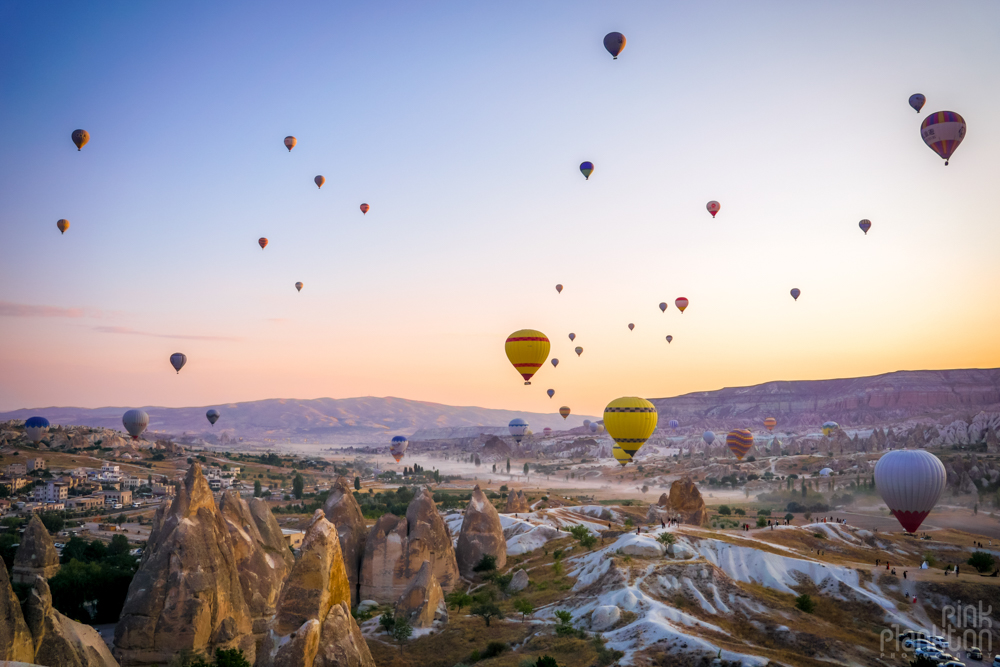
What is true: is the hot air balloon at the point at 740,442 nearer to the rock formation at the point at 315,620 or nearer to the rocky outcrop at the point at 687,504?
the rocky outcrop at the point at 687,504

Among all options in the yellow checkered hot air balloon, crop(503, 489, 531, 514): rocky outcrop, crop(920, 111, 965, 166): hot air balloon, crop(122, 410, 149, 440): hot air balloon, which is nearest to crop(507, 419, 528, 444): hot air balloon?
crop(503, 489, 531, 514): rocky outcrop

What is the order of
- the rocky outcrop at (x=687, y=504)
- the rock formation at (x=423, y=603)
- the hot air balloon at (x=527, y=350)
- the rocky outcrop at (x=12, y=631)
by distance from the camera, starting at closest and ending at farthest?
the rocky outcrop at (x=12, y=631)
the rock formation at (x=423, y=603)
the hot air balloon at (x=527, y=350)
the rocky outcrop at (x=687, y=504)

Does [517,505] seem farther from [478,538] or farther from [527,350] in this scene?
[478,538]

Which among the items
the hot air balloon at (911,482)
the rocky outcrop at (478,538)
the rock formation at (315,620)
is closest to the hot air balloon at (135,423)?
the rocky outcrop at (478,538)

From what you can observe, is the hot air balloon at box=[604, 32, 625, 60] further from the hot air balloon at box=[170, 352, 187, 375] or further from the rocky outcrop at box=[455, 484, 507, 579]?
the hot air balloon at box=[170, 352, 187, 375]

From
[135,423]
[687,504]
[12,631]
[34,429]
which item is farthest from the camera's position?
[34,429]

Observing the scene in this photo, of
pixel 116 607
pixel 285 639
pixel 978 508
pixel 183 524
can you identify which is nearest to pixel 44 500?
pixel 116 607

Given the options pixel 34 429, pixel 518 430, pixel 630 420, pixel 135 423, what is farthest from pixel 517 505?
pixel 34 429
